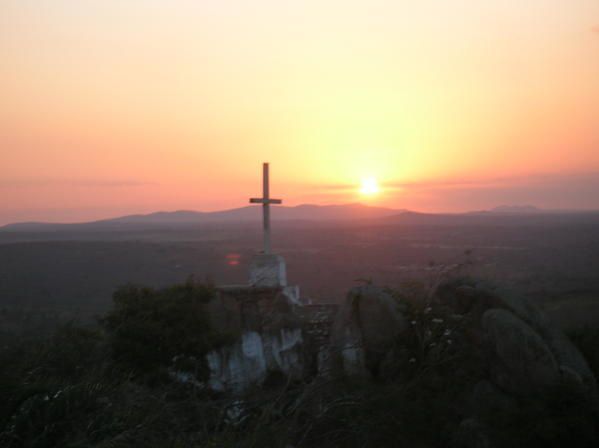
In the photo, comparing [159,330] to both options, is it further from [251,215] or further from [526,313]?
[251,215]

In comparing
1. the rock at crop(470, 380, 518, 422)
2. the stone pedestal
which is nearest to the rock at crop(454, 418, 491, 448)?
the rock at crop(470, 380, 518, 422)

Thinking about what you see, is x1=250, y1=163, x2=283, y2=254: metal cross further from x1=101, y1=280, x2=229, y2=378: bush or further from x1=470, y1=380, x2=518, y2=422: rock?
x1=470, y1=380, x2=518, y2=422: rock

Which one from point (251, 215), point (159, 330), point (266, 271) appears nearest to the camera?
point (159, 330)

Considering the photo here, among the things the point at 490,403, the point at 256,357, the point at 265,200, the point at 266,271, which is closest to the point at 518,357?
the point at 490,403

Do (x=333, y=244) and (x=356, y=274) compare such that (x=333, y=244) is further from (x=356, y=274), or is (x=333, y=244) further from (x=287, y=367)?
(x=287, y=367)

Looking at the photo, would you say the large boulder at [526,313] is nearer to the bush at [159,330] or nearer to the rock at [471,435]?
the rock at [471,435]

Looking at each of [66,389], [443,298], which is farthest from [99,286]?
[66,389]

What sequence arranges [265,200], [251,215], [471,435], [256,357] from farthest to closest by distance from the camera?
[251,215]
[265,200]
[256,357]
[471,435]
